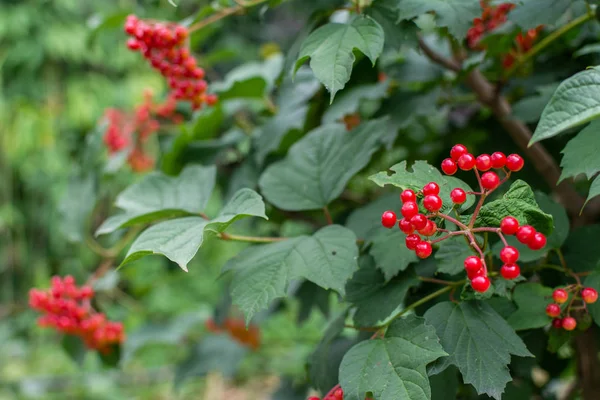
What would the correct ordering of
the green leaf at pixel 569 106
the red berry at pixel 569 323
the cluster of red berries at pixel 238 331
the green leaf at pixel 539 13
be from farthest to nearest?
the cluster of red berries at pixel 238 331 < the green leaf at pixel 539 13 < the red berry at pixel 569 323 < the green leaf at pixel 569 106

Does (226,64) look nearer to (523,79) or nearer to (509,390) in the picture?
(523,79)

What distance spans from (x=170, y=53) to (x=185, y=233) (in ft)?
1.14

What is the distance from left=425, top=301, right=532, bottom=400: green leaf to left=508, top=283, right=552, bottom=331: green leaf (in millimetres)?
49

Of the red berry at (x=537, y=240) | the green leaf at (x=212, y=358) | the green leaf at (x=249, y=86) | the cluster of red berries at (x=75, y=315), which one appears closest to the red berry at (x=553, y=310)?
the red berry at (x=537, y=240)

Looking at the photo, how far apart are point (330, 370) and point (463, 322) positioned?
0.71 feet

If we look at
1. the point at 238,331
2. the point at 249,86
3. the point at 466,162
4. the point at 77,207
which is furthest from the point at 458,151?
the point at 238,331

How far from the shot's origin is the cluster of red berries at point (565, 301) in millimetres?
473

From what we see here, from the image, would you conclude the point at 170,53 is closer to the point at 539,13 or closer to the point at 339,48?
the point at 339,48

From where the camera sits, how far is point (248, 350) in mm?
1433

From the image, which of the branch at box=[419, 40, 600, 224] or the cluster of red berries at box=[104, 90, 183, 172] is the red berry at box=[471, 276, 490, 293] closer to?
the branch at box=[419, 40, 600, 224]

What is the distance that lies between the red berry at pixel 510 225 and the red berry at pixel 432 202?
0.05 m

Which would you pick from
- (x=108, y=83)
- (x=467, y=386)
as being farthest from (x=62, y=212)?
(x=108, y=83)

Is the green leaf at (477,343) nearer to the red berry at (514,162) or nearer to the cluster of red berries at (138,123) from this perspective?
the red berry at (514,162)

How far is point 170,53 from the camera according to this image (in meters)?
0.77
